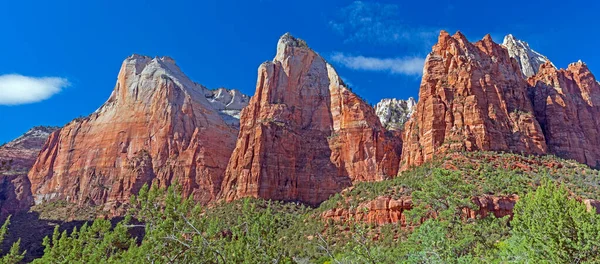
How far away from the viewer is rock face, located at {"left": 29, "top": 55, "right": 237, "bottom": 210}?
10400cm

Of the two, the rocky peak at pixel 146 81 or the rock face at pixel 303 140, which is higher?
the rocky peak at pixel 146 81

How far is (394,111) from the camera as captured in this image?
148 metres

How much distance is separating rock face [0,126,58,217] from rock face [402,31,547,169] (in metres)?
77.0

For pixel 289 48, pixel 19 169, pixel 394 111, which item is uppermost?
pixel 289 48

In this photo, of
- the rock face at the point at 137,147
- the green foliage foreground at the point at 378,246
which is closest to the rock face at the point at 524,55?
the rock face at the point at 137,147

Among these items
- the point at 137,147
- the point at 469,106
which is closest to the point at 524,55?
the point at 469,106

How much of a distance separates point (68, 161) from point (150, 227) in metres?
105

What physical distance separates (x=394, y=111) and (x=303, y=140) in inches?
2135

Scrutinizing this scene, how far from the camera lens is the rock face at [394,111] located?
140 metres

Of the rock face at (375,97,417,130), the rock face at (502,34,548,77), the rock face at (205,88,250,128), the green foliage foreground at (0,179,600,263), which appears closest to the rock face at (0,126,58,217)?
the rock face at (205,88,250,128)

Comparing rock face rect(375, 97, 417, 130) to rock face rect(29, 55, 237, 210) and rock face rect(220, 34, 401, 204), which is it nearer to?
rock face rect(220, 34, 401, 204)

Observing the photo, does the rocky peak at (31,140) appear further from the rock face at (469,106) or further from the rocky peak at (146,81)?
the rock face at (469,106)

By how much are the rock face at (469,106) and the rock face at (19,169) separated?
77039 mm

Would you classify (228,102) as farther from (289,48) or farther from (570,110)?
(570,110)
